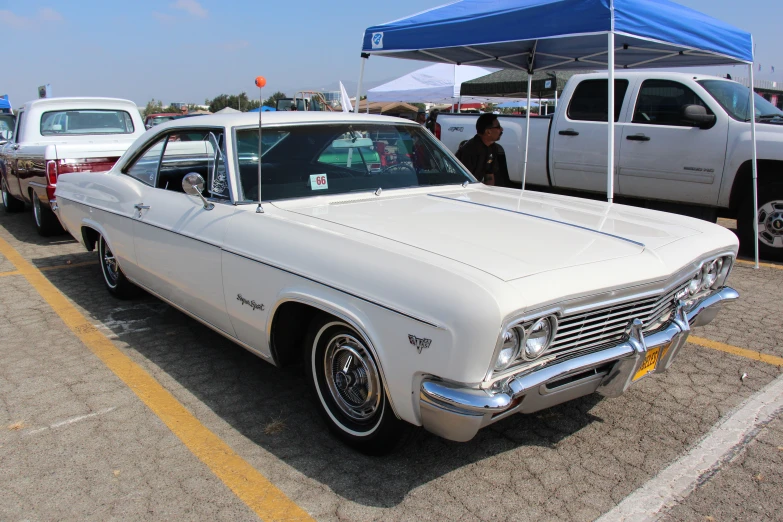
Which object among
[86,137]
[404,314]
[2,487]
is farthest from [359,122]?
[86,137]

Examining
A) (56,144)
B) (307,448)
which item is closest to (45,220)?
(56,144)

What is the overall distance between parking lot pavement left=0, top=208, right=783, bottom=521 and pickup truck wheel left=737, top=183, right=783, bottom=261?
2544 millimetres

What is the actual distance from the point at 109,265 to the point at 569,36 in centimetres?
427

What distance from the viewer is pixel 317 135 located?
12.5 feet

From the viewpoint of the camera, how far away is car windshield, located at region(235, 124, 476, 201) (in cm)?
354

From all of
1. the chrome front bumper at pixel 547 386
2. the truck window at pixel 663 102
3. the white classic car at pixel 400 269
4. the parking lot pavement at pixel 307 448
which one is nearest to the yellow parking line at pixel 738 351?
the parking lot pavement at pixel 307 448

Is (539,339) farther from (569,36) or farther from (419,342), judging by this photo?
(569,36)

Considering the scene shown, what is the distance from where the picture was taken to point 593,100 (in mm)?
7699

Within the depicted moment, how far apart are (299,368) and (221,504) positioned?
1367 millimetres

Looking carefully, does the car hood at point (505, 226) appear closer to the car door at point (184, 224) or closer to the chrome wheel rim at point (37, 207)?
the car door at point (184, 224)

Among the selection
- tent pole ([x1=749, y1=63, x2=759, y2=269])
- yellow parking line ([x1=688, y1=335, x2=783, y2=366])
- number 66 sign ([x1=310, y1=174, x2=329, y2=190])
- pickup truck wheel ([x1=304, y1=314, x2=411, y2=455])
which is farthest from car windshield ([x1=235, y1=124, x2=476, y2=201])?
tent pole ([x1=749, y1=63, x2=759, y2=269])

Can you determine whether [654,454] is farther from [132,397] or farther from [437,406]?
[132,397]

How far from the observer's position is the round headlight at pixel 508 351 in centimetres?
230

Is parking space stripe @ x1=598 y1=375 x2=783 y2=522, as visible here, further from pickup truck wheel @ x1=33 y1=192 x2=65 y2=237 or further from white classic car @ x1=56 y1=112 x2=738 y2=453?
pickup truck wheel @ x1=33 y1=192 x2=65 y2=237
